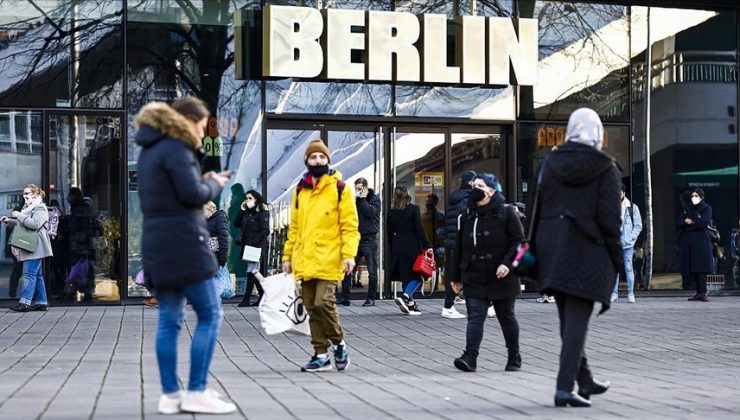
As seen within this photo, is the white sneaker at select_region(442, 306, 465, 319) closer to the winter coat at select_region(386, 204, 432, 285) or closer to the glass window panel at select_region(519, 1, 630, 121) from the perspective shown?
the winter coat at select_region(386, 204, 432, 285)

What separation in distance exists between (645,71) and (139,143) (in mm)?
16066

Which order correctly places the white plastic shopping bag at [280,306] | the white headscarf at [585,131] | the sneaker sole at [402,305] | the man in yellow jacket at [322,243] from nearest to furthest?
the white headscarf at [585,131] → the man in yellow jacket at [322,243] → the white plastic shopping bag at [280,306] → the sneaker sole at [402,305]

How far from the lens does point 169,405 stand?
7.42m

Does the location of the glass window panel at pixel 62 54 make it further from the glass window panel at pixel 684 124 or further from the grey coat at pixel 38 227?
the glass window panel at pixel 684 124

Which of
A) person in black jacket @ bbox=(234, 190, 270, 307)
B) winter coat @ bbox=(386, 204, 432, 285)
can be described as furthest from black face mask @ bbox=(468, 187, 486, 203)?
person in black jacket @ bbox=(234, 190, 270, 307)

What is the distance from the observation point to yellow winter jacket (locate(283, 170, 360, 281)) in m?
10.3

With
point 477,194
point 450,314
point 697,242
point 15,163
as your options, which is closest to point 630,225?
point 697,242

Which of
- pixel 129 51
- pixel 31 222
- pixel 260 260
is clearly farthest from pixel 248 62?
pixel 31 222

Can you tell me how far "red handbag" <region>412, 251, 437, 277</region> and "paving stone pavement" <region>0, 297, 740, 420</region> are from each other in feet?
2.30

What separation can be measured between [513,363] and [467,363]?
44 cm

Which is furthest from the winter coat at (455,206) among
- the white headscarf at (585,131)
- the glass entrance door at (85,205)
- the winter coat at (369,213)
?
the white headscarf at (585,131)

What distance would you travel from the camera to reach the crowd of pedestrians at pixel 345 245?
7.38 meters

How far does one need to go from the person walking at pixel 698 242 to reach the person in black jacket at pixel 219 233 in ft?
25.1

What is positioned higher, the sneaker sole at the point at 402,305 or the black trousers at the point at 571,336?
the black trousers at the point at 571,336
